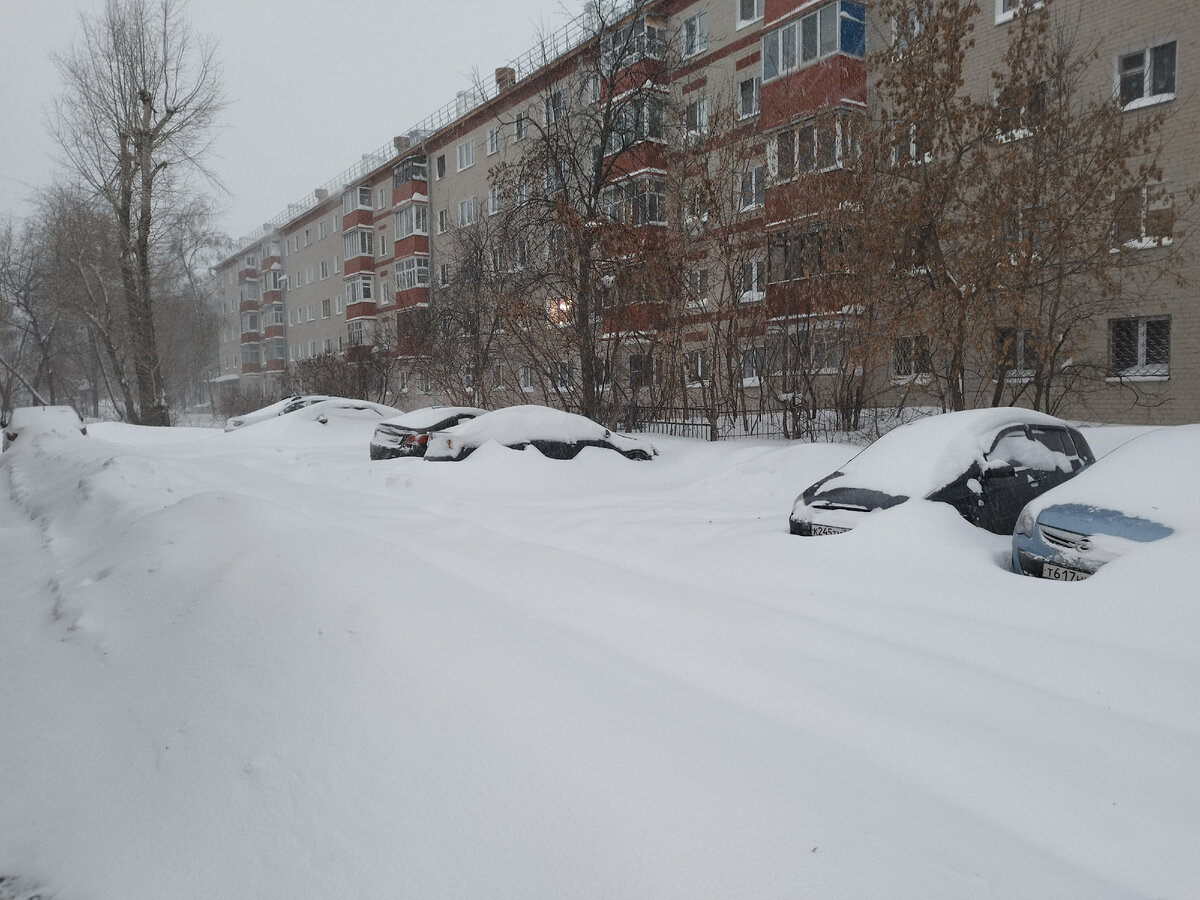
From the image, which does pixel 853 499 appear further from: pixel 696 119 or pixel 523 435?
pixel 696 119

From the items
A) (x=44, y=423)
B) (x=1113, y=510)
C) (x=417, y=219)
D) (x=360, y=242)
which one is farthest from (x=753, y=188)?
(x=360, y=242)

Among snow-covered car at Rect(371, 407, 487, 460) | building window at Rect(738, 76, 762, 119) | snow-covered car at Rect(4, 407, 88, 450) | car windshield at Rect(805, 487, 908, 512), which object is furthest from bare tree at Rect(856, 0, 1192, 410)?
snow-covered car at Rect(4, 407, 88, 450)

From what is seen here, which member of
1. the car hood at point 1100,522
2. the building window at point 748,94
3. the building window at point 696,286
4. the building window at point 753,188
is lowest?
the car hood at point 1100,522

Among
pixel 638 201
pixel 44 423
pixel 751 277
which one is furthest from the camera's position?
pixel 44 423

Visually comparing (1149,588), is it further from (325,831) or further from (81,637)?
(81,637)

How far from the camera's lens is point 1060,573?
515cm

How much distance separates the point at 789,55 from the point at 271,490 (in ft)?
60.6

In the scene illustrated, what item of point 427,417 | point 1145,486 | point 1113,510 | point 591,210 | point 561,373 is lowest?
point 1113,510

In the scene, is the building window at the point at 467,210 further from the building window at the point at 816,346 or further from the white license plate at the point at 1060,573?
the white license plate at the point at 1060,573

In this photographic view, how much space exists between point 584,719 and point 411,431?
1023 centimetres

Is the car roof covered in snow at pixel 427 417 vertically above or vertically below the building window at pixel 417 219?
below

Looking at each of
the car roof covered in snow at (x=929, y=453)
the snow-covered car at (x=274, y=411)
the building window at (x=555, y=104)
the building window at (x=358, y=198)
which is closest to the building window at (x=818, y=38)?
the building window at (x=555, y=104)

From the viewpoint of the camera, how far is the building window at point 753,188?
15.4m

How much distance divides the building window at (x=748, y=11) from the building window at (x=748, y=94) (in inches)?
70.2
